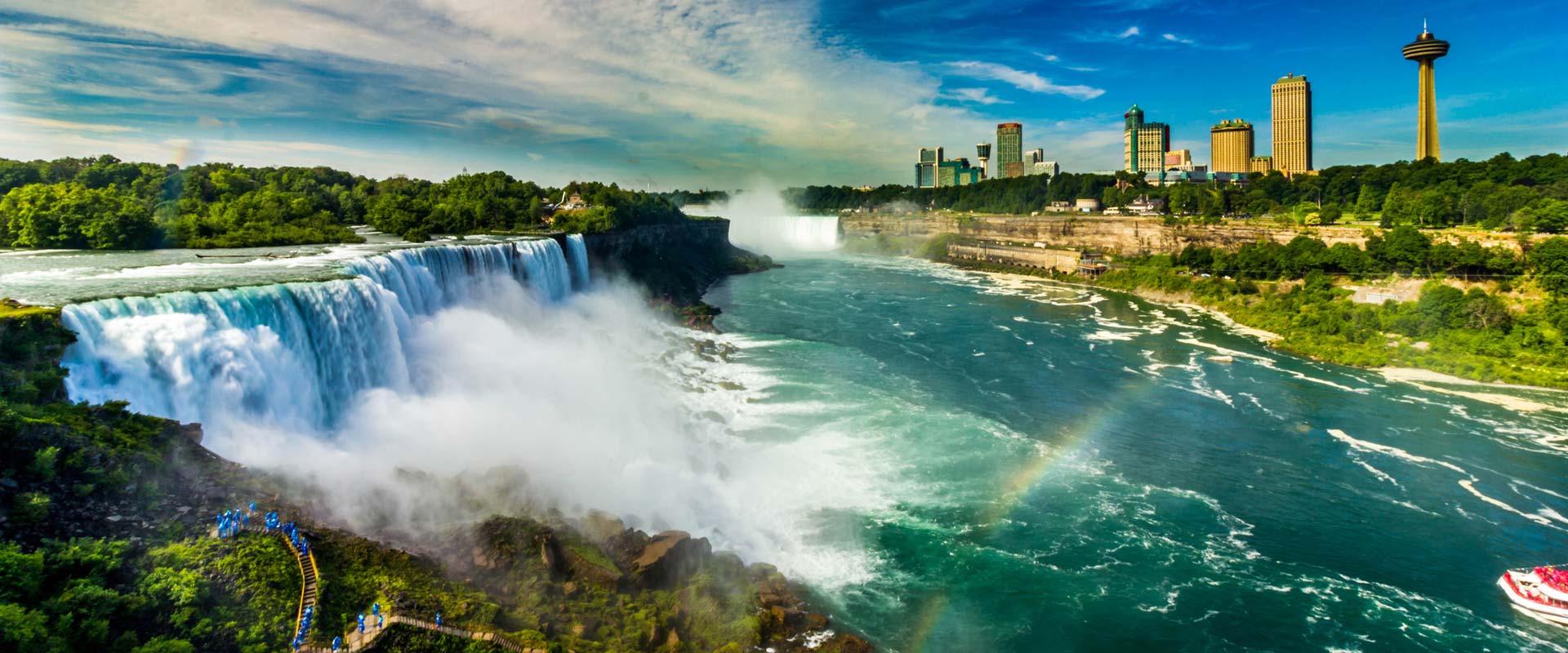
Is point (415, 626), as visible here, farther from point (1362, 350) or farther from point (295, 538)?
point (1362, 350)

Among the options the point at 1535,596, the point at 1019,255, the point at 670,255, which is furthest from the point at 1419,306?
the point at 670,255

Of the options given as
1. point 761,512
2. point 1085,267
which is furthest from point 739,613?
point 1085,267

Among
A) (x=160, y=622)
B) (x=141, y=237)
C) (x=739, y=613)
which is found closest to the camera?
(x=160, y=622)

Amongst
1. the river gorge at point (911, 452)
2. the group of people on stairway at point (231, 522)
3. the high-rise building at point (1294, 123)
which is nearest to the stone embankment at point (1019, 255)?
the river gorge at point (911, 452)

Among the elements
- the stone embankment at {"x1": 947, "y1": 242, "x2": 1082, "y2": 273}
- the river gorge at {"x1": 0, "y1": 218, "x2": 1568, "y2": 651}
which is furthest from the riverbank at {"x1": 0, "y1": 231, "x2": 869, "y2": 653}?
the stone embankment at {"x1": 947, "y1": 242, "x2": 1082, "y2": 273}

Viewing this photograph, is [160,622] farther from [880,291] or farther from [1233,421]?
[880,291]
